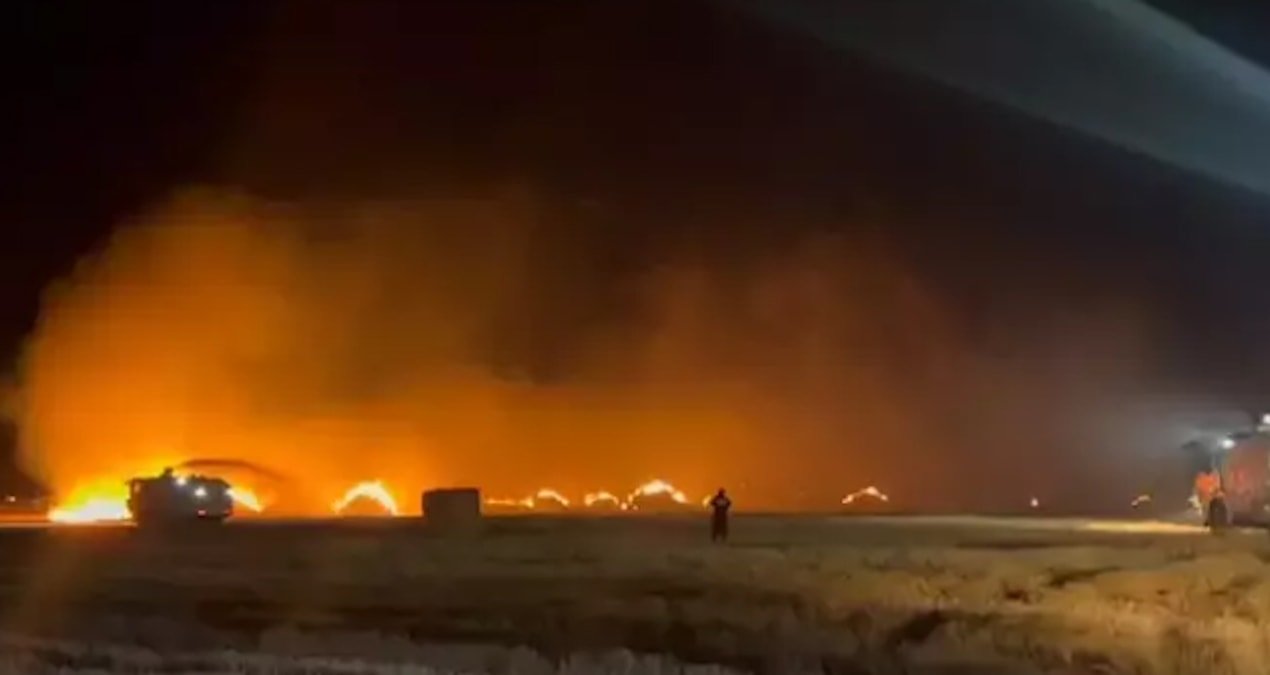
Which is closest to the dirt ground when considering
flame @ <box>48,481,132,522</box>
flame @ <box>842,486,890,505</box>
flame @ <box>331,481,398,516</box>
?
flame @ <box>48,481,132,522</box>

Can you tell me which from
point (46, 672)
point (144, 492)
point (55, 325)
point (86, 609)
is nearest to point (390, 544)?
point (86, 609)

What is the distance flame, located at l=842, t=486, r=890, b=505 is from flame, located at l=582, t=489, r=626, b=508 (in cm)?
721

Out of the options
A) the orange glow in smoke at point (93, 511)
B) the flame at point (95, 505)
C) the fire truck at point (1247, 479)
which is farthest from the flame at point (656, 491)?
the fire truck at point (1247, 479)

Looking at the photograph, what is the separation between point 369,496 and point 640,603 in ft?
126

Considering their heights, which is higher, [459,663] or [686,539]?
[686,539]

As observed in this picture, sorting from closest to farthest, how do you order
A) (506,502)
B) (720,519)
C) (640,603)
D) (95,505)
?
(640,603) → (720,519) → (95,505) → (506,502)

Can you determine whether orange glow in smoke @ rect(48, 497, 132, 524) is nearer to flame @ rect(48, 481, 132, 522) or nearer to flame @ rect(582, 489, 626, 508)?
flame @ rect(48, 481, 132, 522)

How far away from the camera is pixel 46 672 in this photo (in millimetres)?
14461

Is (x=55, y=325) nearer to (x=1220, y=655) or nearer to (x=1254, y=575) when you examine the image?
(x=1254, y=575)

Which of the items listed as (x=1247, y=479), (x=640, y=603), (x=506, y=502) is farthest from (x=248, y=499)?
(x=640, y=603)

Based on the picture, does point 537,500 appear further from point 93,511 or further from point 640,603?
point 640,603

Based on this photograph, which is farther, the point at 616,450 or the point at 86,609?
the point at 616,450

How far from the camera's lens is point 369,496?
5791 cm

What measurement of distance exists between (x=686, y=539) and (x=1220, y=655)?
16409mm
